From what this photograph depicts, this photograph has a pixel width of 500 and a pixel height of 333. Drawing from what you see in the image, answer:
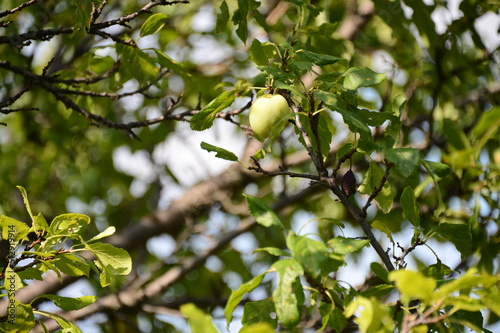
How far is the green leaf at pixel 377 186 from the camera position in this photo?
1508 millimetres

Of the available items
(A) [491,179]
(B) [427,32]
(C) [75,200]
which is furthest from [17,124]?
(A) [491,179]

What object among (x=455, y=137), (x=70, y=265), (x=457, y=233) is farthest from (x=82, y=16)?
(x=455, y=137)

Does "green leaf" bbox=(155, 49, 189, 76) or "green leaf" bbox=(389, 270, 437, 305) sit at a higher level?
"green leaf" bbox=(155, 49, 189, 76)

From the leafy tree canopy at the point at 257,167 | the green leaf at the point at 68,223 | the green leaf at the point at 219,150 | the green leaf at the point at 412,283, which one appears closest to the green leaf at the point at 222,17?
the leafy tree canopy at the point at 257,167

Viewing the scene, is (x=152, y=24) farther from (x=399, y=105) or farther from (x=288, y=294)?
(x=288, y=294)

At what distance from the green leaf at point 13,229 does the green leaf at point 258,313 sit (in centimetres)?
55

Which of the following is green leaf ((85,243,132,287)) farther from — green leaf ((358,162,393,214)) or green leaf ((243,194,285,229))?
green leaf ((358,162,393,214))

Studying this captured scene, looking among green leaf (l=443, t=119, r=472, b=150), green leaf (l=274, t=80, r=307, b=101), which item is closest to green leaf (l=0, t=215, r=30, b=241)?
green leaf (l=274, t=80, r=307, b=101)

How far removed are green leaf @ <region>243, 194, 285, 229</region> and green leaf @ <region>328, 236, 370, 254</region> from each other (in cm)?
12

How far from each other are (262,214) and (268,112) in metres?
0.33

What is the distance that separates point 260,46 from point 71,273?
2.52 ft

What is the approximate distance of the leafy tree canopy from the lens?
4.17 ft

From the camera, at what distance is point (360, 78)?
134 centimetres

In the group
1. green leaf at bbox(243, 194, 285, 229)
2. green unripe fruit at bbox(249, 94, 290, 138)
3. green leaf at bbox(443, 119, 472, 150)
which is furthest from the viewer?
green leaf at bbox(443, 119, 472, 150)
